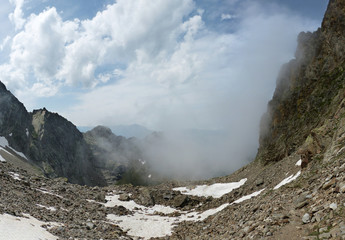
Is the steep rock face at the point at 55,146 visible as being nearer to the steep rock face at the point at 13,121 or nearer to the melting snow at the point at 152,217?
the steep rock face at the point at 13,121

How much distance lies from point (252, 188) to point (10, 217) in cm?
3546

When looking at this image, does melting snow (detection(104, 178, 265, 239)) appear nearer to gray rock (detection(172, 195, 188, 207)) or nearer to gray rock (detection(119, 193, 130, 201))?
gray rock (detection(119, 193, 130, 201))

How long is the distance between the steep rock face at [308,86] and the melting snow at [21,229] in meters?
43.3

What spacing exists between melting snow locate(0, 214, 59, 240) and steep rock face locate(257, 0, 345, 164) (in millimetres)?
43305

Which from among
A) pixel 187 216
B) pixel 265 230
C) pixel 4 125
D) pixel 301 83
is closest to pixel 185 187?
pixel 187 216

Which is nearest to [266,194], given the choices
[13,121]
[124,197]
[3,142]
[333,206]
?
[333,206]

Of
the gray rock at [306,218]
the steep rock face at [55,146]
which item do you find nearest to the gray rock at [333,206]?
the gray rock at [306,218]

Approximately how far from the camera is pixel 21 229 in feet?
69.1

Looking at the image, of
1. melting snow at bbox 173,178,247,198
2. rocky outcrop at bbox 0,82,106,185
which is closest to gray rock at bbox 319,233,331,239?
melting snow at bbox 173,178,247,198

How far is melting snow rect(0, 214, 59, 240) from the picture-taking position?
771 inches

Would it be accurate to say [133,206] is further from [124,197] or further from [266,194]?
[266,194]

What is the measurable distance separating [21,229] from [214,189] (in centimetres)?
5000

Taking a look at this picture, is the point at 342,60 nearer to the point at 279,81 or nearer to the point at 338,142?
the point at 279,81

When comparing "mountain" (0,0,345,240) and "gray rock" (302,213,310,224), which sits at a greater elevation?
"mountain" (0,0,345,240)
